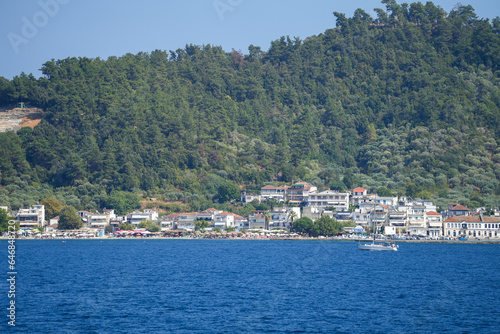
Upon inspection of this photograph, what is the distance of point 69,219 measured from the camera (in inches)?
3676

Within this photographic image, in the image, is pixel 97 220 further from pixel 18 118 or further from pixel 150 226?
pixel 18 118

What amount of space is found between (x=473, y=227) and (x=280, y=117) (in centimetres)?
6348

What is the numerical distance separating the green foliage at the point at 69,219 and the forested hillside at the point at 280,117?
5.79 meters

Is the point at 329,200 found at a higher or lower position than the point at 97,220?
higher

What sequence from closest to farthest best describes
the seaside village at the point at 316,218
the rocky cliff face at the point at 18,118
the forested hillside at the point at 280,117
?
the seaside village at the point at 316,218
the forested hillside at the point at 280,117
the rocky cliff face at the point at 18,118

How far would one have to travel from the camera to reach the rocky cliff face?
127 m

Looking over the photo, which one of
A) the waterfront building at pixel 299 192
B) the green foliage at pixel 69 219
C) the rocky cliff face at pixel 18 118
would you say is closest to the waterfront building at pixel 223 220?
the waterfront building at pixel 299 192

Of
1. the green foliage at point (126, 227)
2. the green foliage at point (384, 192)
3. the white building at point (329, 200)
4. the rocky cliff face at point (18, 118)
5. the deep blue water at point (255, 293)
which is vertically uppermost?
the rocky cliff face at point (18, 118)

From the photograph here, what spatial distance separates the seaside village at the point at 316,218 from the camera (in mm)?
92875

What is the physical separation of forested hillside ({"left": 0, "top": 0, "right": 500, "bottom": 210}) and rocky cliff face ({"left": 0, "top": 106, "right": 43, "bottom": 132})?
7.76 feet

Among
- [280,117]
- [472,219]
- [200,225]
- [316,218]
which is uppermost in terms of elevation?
[280,117]

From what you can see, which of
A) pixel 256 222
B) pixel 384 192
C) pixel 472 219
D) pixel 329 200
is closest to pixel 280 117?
pixel 384 192

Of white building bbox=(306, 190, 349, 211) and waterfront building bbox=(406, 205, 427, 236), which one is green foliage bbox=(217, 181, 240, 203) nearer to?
white building bbox=(306, 190, 349, 211)

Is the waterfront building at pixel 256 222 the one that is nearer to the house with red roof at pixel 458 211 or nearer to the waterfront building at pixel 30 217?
the house with red roof at pixel 458 211
